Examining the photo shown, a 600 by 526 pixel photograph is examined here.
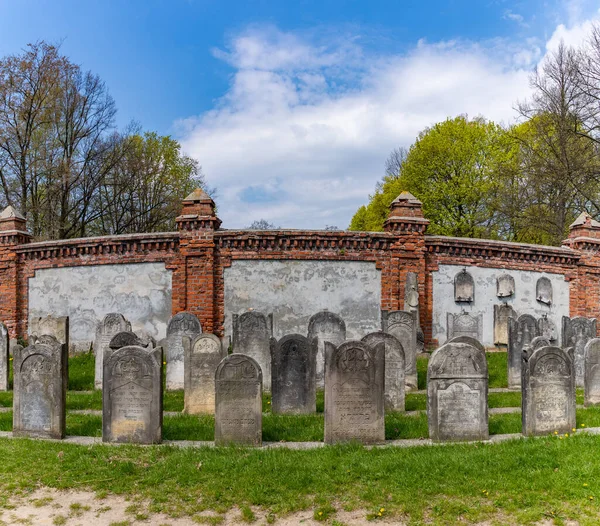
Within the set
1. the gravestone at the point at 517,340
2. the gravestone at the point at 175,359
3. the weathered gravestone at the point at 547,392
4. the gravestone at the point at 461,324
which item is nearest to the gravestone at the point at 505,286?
the gravestone at the point at 461,324

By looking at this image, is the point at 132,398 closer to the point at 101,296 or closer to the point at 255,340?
the point at 255,340

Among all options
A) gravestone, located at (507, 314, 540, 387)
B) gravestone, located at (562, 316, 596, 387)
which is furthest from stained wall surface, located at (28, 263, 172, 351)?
gravestone, located at (562, 316, 596, 387)

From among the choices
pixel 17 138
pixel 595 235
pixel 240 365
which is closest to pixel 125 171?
pixel 17 138

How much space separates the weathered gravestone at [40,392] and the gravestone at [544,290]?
47.3ft

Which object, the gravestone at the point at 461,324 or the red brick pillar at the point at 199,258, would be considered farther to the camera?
the gravestone at the point at 461,324

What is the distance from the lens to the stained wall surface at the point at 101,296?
1527cm

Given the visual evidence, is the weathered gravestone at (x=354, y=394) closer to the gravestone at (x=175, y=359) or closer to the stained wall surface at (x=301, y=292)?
the gravestone at (x=175, y=359)

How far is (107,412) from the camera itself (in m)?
7.14

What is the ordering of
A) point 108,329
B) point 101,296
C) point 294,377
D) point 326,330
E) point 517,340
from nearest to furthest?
point 294,377 < point 326,330 < point 517,340 < point 108,329 < point 101,296

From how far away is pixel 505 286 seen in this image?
16.5 m

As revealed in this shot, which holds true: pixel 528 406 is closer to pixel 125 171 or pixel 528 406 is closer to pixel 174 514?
pixel 174 514

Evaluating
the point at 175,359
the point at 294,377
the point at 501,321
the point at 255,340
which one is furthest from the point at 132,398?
the point at 501,321

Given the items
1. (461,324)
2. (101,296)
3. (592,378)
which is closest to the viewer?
(592,378)

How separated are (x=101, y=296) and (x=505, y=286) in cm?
1217
